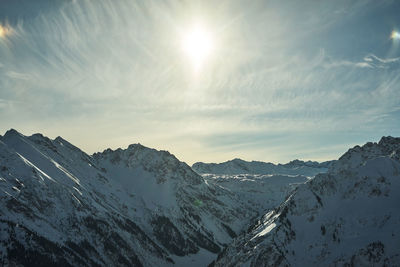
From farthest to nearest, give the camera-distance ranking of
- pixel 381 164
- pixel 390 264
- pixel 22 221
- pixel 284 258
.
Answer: pixel 22 221 < pixel 381 164 < pixel 284 258 < pixel 390 264

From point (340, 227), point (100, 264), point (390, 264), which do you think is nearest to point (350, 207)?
point (340, 227)

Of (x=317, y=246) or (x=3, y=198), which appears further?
(x=3, y=198)

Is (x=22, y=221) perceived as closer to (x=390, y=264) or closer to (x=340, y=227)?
(x=340, y=227)

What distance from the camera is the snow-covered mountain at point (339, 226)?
403 feet

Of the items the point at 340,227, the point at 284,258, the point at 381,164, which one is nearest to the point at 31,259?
the point at 284,258

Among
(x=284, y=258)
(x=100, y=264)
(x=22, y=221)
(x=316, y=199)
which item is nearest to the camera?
(x=284, y=258)

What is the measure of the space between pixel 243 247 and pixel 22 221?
122 meters

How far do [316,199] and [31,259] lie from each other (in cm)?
14645

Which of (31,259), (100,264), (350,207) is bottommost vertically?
(100,264)

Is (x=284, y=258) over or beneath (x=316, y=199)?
beneath

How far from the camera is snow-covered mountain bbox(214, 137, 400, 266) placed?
122875 millimetres

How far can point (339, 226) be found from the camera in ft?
459

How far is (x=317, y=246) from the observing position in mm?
138000

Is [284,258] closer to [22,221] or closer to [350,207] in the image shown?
[350,207]
